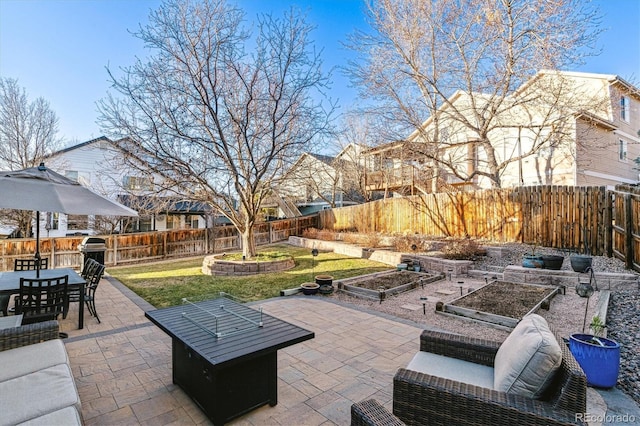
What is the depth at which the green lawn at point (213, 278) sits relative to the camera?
7.45m

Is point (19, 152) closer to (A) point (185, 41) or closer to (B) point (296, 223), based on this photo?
(A) point (185, 41)

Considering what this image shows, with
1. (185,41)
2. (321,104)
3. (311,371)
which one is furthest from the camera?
(321,104)

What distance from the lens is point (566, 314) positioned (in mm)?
5477

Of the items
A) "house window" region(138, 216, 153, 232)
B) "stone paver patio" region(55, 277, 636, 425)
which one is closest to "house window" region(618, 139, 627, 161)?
"stone paver patio" region(55, 277, 636, 425)

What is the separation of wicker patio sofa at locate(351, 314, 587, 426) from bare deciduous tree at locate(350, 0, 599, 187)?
40.2ft

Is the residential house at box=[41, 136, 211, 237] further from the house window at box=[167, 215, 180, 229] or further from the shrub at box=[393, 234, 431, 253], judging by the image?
the shrub at box=[393, 234, 431, 253]

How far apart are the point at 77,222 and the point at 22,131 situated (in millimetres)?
4783

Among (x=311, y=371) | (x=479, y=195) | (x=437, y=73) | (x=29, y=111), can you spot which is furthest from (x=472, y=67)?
(x=29, y=111)

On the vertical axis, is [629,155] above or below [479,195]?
above

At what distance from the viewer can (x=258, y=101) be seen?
9.90 m

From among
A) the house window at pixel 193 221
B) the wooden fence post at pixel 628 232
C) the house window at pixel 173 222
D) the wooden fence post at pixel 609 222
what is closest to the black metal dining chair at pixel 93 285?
the wooden fence post at pixel 628 232

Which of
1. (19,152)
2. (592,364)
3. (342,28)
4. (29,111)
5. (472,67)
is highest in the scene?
(342,28)

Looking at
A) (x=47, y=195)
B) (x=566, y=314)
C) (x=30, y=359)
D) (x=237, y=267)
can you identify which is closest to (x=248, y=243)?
(x=237, y=267)

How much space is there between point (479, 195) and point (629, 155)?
42.7 ft
